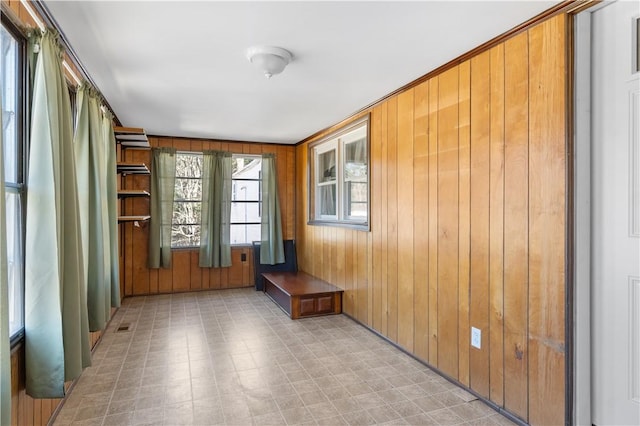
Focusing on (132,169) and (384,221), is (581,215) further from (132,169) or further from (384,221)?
(132,169)

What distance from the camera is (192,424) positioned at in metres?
2.13

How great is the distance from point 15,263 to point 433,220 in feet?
8.27

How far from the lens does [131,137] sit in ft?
14.1

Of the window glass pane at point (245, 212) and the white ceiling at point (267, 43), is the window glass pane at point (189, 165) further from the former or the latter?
the white ceiling at point (267, 43)

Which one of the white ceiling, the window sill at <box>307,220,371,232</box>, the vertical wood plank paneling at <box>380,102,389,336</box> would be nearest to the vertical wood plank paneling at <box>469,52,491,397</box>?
the white ceiling

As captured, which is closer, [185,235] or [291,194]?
[185,235]

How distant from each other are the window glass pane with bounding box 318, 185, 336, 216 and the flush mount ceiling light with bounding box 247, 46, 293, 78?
2.36 meters

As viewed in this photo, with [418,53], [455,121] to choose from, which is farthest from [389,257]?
[418,53]

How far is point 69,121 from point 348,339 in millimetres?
2763

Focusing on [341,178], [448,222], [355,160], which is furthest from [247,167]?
[448,222]

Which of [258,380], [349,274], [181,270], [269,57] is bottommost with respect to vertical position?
[258,380]

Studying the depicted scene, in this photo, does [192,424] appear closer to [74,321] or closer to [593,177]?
[74,321]

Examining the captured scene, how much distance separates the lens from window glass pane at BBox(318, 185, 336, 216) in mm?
4727

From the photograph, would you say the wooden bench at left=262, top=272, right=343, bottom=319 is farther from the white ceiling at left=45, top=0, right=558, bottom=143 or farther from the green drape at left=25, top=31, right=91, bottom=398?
the green drape at left=25, top=31, right=91, bottom=398
